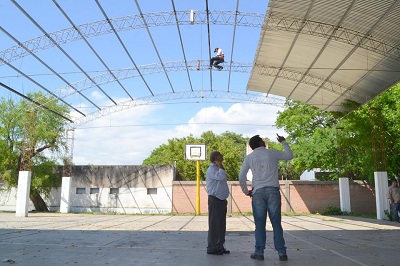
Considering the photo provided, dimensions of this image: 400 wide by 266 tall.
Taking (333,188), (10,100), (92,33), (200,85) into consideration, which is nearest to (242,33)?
(92,33)

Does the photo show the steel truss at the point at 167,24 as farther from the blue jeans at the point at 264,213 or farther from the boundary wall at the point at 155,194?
the boundary wall at the point at 155,194

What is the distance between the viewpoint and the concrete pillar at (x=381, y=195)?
1619 cm

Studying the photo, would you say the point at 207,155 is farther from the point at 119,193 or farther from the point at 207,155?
the point at 119,193

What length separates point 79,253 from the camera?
5.67 m

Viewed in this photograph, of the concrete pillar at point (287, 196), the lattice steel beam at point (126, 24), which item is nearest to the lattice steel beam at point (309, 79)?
the lattice steel beam at point (126, 24)

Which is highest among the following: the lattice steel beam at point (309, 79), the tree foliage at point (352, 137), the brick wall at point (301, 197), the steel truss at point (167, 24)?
the steel truss at point (167, 24)

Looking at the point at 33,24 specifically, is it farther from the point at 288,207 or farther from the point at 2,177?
the point at 288,207

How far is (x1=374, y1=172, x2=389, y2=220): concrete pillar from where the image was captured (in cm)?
1619

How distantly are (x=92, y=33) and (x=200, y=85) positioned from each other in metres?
8.99

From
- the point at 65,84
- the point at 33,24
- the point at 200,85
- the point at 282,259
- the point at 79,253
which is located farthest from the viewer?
the point at 200,85

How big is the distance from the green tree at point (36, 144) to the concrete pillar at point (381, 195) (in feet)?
62.2

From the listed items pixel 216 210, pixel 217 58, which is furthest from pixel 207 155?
pixel 216 210

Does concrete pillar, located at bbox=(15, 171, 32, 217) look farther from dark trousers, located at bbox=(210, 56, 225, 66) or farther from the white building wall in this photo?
dark trousers, located at bbox=(210, 56, 225, 66)

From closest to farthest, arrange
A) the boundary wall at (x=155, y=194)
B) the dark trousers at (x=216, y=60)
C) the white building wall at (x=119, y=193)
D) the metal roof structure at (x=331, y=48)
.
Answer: the metal roof structure at (x=331, y=48) < the dark trousers at (x=216, y=60) < the boundary wall at (x=155, y=194) < the white building wall at (x=119, y=193)
